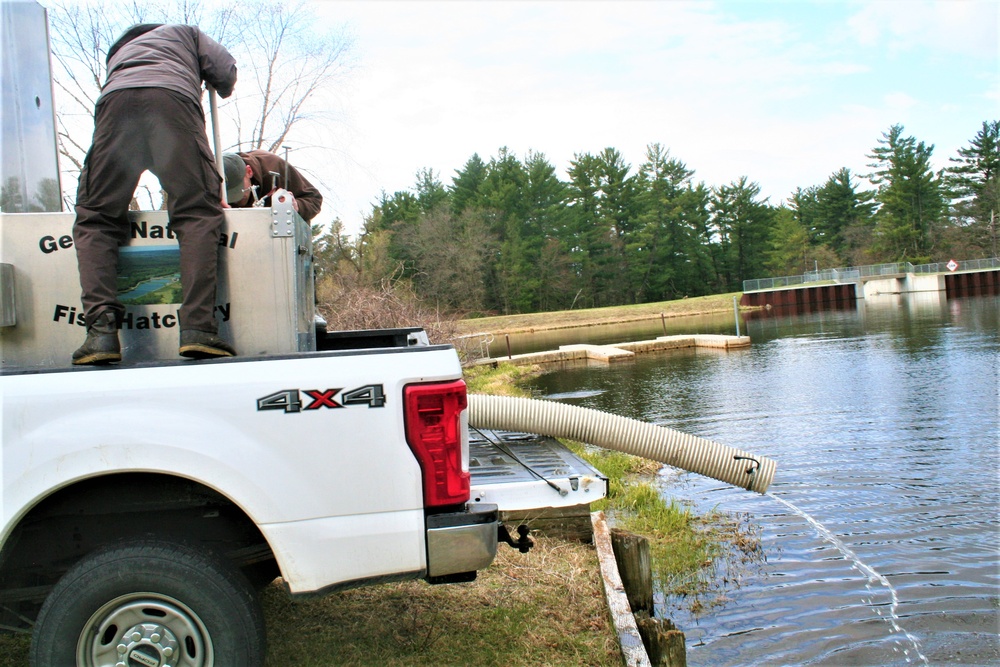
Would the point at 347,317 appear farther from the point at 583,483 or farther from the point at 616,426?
the point at 583,483

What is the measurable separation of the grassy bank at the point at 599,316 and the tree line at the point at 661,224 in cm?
533

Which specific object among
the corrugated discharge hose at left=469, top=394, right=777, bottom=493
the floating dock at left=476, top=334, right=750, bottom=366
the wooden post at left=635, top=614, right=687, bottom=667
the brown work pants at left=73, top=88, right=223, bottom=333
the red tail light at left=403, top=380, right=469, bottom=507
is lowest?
the wooden post at left=635, top=614, right=687, bottom=667

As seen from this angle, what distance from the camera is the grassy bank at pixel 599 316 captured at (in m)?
62.8

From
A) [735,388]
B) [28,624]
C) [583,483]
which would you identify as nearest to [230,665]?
[28,624]

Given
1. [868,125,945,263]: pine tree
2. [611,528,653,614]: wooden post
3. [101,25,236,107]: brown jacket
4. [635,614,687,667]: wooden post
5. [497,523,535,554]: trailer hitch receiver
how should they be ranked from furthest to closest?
[868,125,945,263]: pine tree < [611,528,653,614]: wooden post < [635,614,687,667]: wooden post < [497,523,535,554]: trailer hitch receiver < [101,25,236,107]: brown jacket

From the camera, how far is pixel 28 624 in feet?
10.9

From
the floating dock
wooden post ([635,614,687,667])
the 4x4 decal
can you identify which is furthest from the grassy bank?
the 4x4 decal

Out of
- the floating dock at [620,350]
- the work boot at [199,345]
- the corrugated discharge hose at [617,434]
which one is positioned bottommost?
the floating dock at [620,350]

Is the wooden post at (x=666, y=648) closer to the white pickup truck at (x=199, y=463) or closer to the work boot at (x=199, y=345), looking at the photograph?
the white pickup truck at (x=199, y=463)

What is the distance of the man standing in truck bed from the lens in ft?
10.2

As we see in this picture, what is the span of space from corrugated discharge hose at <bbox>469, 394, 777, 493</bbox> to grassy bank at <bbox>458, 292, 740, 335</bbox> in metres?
52.0

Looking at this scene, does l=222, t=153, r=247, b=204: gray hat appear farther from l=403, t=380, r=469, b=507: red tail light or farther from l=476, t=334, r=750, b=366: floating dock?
l=476, t=334, r=750, b=366: floating dock

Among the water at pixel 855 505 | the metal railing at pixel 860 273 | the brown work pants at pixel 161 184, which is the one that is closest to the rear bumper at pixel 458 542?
the brown work pants at pixel 161 184

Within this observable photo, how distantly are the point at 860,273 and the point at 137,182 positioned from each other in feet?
263
